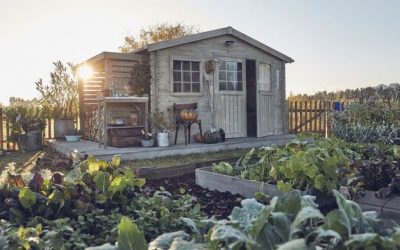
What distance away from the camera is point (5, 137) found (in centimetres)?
860

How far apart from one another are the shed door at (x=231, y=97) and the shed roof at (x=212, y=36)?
0.57 meters

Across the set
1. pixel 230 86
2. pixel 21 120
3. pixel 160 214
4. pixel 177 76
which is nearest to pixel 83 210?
pixel 160 214

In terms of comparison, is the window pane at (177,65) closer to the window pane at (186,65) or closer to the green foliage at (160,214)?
the window pane at (186,65)

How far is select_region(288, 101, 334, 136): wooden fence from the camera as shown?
11.3 meters

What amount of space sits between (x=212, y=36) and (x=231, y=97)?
1.49 meters

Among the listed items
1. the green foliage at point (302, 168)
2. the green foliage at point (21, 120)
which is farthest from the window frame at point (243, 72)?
the green foliage at point (302, 168)

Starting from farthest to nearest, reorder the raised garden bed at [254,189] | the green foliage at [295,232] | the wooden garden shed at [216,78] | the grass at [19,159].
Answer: the wooden garden shed at [216,78] → the grass at [19,159] → the raised garden bed at [254,189] → the green foliage at [295,232]

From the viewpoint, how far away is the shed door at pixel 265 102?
367 inches

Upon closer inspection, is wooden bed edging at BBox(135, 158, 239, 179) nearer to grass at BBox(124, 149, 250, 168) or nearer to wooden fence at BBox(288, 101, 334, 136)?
grass at BBox(124, 149, 250, 168)

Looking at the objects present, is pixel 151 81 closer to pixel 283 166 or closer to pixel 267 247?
pixel 283 166

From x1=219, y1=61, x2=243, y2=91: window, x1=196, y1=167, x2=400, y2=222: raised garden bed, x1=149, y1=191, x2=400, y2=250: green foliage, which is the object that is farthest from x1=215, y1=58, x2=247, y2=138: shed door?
x1=149, y1=191, x2=400, y2=250: green foliage

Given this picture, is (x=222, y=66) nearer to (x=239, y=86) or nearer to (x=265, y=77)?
(x=239, y=86)

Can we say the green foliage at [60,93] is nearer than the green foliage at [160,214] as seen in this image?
No

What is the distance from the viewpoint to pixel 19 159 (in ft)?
22.2
